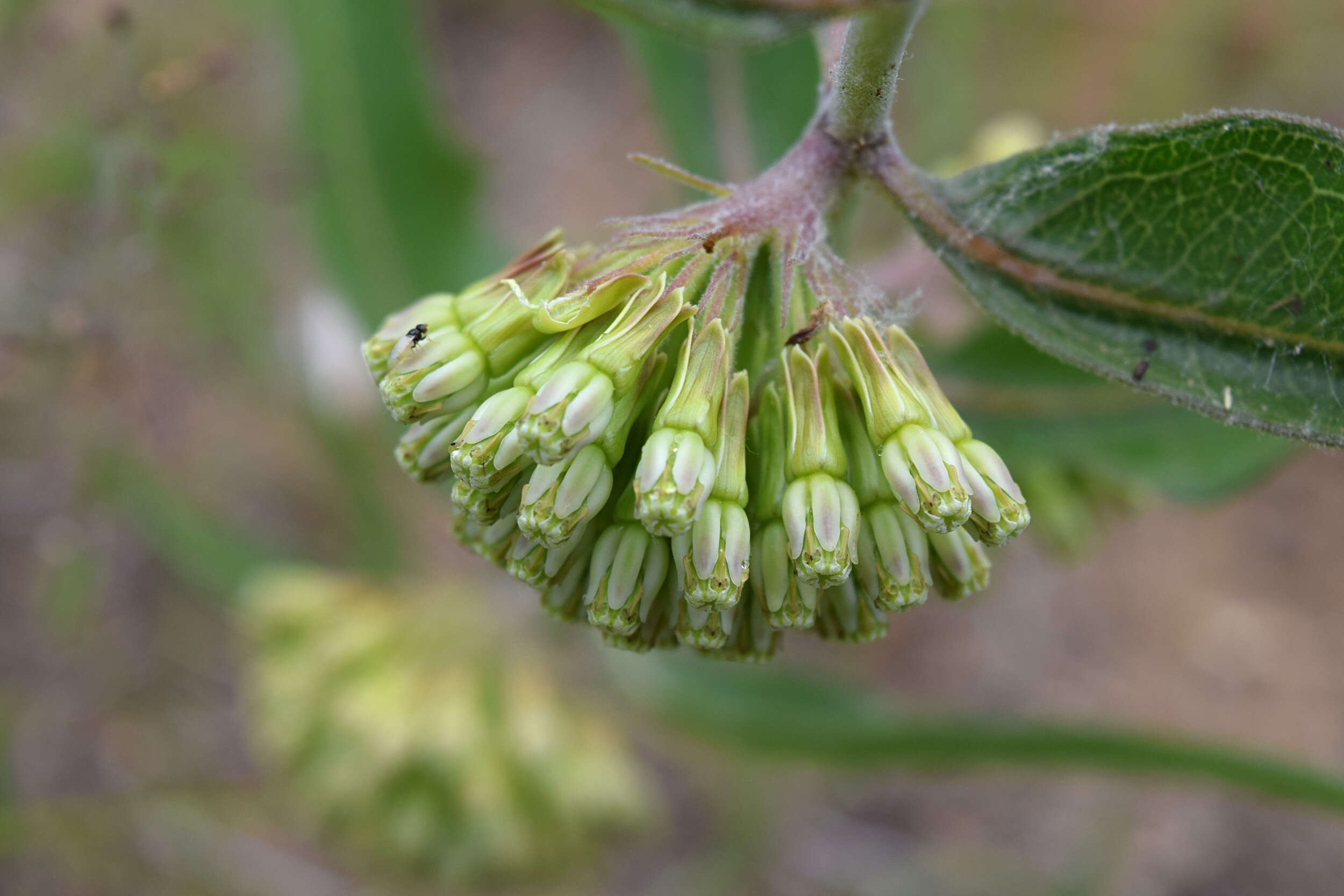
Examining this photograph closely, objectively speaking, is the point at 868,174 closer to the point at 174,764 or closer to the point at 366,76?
the point at 366,76

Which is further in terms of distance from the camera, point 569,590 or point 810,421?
point 569,590

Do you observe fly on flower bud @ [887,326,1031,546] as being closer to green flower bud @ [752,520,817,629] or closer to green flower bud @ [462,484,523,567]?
green flower bud @ [752,520,817,629]

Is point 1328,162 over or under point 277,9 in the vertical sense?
under

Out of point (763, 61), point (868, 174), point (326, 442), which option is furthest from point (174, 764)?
point (868, 174)

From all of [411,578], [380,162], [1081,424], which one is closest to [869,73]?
[1081,424]

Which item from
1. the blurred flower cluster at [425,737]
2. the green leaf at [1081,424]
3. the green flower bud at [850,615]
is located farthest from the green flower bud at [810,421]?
the blurred flower cluster at [425,737]

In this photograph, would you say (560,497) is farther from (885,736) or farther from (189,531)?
(189,531)
